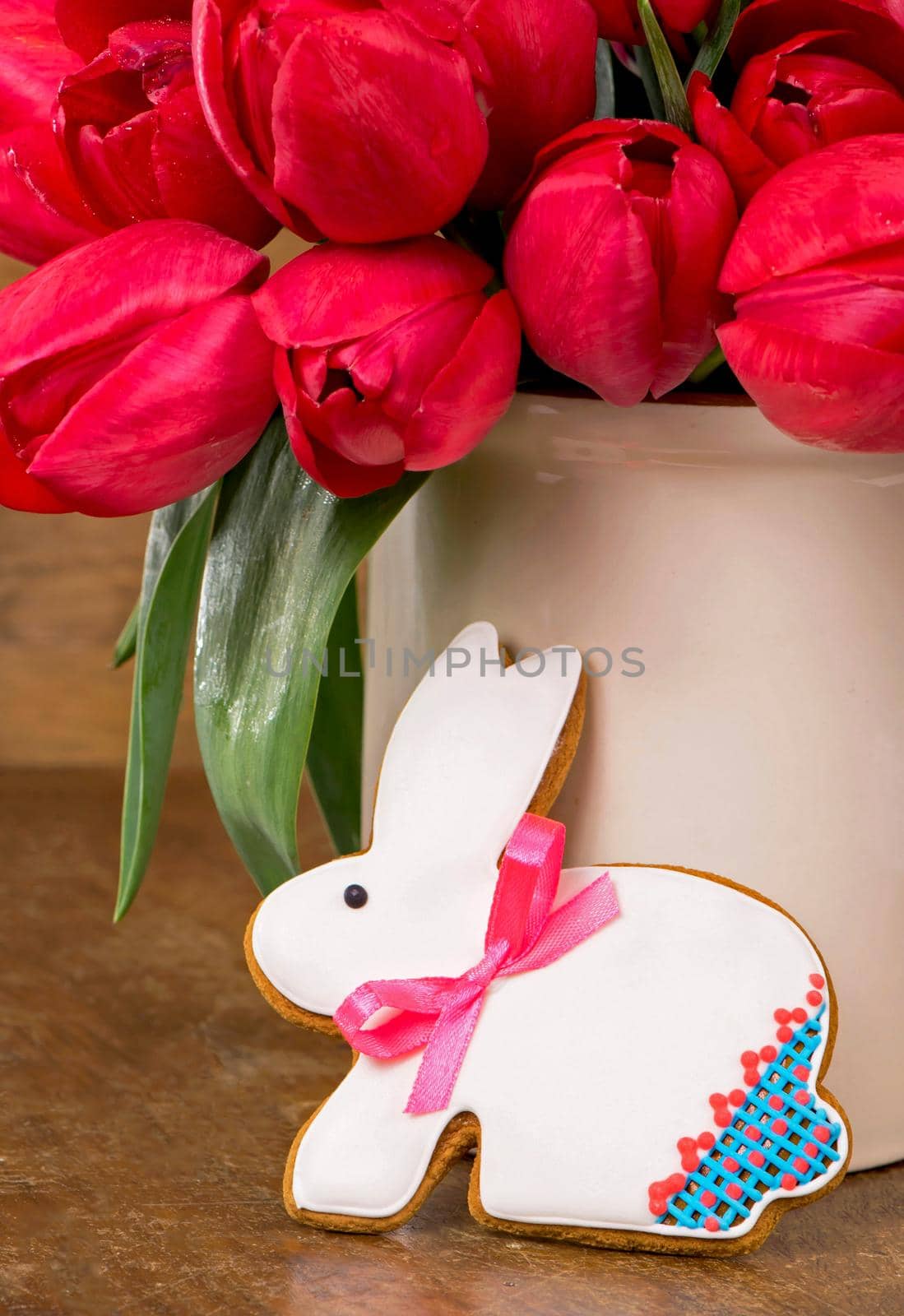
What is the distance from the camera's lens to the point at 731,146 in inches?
15.2

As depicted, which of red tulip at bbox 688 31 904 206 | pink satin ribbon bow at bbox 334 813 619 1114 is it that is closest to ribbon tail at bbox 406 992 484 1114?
pink satin ribbon bow at bbox 334 813 619 1114

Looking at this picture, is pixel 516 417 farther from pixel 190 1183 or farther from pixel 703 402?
pixel 190 1183

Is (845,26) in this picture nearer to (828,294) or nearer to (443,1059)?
(828,294)

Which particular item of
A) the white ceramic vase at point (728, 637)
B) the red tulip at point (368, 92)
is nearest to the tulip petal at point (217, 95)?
the red tulip at point (368, 92)

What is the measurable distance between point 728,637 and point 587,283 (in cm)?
12

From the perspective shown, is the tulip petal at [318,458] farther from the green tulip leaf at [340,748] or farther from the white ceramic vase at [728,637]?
the green tulip leaf at [340,748]

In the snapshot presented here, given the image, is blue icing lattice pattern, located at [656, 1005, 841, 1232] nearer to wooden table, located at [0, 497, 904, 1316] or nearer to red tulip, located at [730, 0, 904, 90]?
wooden table, located at [0, 497, 904, 1316]

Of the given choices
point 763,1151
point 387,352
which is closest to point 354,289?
point 387,352

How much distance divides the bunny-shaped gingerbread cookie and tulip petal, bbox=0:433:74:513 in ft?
0.41

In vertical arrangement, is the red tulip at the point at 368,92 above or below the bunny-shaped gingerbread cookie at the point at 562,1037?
above

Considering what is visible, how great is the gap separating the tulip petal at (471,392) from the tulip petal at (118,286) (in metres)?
0.06

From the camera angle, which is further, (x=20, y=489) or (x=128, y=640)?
(x=128, y=640)

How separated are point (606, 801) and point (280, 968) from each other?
10 cm

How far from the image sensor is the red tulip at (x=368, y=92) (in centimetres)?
35
